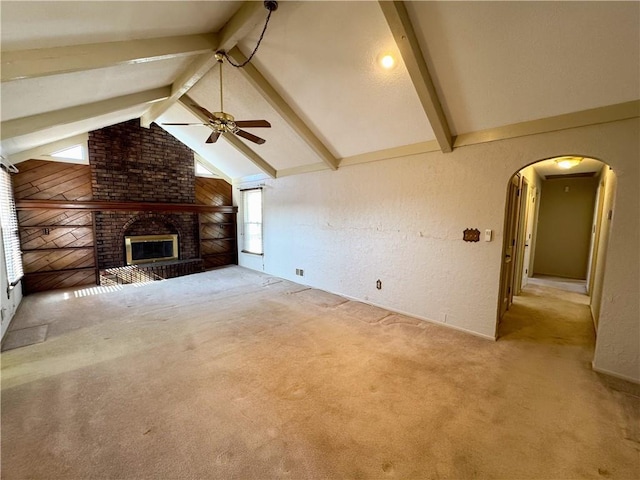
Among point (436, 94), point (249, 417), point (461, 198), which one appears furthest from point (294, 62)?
point (249, 417)

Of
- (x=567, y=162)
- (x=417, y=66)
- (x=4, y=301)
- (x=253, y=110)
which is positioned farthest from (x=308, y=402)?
(x=567, y=162)

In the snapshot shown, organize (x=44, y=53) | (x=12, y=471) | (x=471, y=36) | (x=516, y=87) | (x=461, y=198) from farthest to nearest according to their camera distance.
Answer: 1. (x=461, y=198)
2. (x=516, y=87)
3. (x=471, y=36)
4. (x=44, y=53)
5. (x=12, y=471)

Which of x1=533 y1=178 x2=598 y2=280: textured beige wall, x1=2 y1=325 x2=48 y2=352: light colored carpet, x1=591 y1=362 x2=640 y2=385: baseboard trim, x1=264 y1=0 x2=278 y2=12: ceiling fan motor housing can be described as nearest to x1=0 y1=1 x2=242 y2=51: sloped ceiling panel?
x1=264 y1=0 x2=278 y2=12: ceiling fan motor housing

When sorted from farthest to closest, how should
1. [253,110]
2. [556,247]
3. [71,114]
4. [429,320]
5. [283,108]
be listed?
[556,247] < [253,110] < [283,108] < [429,320] < [71,114]

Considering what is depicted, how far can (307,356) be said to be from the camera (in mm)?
2848

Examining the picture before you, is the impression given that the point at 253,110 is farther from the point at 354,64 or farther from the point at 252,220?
the point at 252,220

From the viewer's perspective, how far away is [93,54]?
7.84 feet

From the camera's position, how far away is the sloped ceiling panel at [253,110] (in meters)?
3.94

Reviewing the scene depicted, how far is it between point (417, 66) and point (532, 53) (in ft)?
3.07

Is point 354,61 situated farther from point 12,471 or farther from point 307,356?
point 12,471

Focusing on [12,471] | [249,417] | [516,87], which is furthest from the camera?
[516,87]

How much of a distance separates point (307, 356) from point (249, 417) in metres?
0.95

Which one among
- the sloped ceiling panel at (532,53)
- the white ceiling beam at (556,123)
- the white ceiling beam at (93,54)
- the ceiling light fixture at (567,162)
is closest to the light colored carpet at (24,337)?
the white ceiling beam at (93,54)

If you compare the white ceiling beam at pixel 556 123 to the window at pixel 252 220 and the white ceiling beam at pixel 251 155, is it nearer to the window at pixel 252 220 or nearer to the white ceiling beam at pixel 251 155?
the white ceiling beam at pixel 251 155
